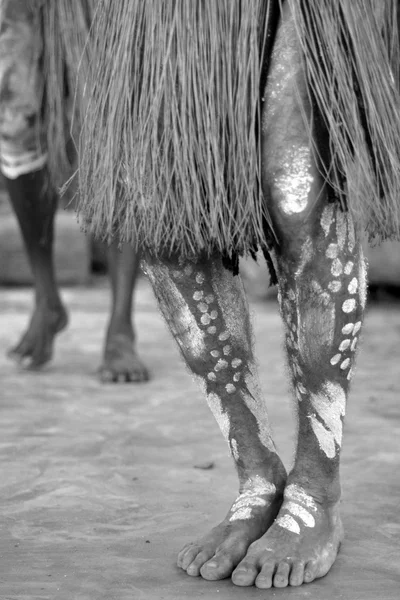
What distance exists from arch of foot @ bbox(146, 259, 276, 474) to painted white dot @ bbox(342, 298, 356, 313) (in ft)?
0.60

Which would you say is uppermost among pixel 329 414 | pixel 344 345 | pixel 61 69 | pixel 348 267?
pixel 61 69

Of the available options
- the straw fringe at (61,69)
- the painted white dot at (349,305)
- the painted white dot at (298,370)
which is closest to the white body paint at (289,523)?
the painted white dot at (298,370)

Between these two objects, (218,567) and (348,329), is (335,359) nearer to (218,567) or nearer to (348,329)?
(348,329)

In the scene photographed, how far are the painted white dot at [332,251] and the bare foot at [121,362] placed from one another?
4.98ft

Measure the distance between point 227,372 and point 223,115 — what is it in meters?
0.39

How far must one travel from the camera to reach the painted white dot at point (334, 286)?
140 cm

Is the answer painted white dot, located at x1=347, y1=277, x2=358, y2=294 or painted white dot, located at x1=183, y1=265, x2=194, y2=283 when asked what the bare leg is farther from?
painted white dot, located at x1=347, y1=277, x2=358, y2=294

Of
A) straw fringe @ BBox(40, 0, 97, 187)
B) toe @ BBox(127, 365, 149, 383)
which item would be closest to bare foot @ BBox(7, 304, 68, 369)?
toe @ BBox(127, 365, 149, 383)

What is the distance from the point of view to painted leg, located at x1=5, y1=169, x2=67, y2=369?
2.85 metres

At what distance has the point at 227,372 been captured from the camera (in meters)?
1.51

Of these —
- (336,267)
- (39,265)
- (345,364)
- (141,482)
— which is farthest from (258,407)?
(39,265)

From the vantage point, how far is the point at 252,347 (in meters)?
1.57

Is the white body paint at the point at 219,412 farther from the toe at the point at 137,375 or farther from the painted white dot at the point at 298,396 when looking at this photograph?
the toe at the point at 137,375

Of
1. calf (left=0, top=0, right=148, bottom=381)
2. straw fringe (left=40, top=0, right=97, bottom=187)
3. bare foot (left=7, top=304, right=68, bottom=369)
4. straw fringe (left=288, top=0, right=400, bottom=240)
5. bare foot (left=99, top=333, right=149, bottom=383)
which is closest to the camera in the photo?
straw fringe (left=288, top=0, right=400, bottom=240)
